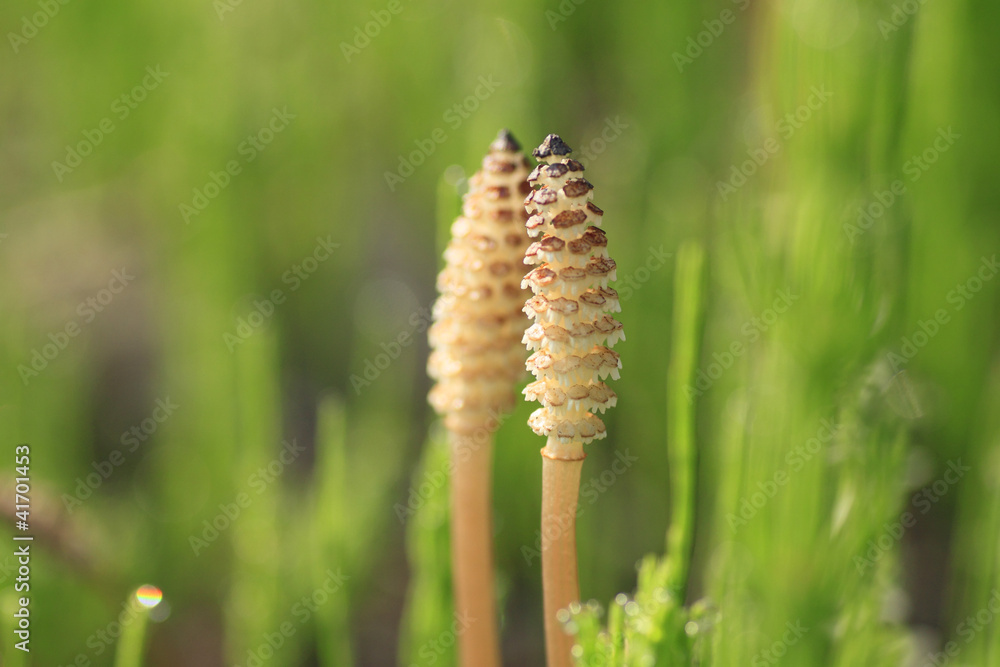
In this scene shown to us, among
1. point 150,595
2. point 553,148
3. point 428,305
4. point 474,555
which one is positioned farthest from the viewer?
point 428,305

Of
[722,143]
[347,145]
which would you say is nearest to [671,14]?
[722,143]

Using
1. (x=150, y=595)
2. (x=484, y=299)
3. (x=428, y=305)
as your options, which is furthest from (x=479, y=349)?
(x=428, y=305)

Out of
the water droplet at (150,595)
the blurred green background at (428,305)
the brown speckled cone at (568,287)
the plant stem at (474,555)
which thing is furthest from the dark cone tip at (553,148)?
the water droplet at (150,595)

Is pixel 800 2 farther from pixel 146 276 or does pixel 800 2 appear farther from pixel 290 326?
pixel 146 276

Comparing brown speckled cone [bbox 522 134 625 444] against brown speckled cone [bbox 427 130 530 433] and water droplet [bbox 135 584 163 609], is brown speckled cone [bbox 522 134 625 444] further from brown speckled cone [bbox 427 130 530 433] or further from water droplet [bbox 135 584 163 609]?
water droplet [bbox 135 584 163 609]

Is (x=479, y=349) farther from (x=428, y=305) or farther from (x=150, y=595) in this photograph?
(x=428, y=305)

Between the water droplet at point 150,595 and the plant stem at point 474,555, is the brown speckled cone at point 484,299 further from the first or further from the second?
the water droplet at point 150,595

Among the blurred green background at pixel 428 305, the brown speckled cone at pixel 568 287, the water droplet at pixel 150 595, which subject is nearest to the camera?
the brown speckled cone at pixel 568 287
